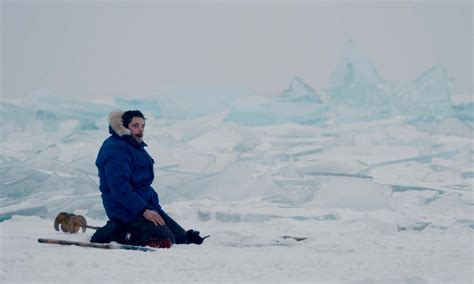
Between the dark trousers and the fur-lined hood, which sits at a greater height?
the fur-lined hood

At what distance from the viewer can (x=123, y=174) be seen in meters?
2.81

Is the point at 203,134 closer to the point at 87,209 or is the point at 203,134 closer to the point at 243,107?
the point at 243,107

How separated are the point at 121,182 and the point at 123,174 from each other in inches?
1.4

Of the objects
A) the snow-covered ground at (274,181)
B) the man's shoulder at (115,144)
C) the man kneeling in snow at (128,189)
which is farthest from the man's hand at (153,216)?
the man's shoulder at (115,144)

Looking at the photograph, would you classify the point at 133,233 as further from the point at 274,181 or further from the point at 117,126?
the point at 274,181

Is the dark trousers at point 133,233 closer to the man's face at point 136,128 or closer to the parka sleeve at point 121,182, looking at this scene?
the parka sleeve at point 121,182

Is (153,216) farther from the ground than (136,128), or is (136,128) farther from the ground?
(136,128)

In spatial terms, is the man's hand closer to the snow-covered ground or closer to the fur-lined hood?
the snow-covered ground

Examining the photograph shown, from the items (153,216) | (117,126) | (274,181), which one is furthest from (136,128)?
(274,181)

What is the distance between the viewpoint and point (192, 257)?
258 centimetres

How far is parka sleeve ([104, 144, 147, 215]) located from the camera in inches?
110

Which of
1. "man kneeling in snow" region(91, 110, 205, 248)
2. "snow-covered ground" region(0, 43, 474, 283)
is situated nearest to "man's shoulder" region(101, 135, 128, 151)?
"man kneeling in snow" region(91, 110, 205, 248)

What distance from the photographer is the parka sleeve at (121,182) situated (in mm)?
2801

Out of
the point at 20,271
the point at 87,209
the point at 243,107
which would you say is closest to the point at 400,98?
the point at 243,107
